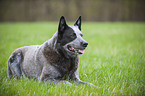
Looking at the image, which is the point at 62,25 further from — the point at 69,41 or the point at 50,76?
the point at 50,76

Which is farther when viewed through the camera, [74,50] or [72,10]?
[72,10]

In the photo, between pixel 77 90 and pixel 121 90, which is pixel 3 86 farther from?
pixel 121 90

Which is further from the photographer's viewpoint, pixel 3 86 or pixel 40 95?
pixel 3 86

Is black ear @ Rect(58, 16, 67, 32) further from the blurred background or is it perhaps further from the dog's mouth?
the blurred background

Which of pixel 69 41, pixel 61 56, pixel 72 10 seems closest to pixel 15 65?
pixel 61 56

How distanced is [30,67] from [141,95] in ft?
6.75

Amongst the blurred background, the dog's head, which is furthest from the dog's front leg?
the blurred background

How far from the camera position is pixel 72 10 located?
23094 millimetres

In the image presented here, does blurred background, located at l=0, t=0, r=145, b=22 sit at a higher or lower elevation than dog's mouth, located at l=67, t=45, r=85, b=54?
higher

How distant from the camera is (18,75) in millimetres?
3062

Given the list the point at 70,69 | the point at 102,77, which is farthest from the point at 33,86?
the point at 102,77

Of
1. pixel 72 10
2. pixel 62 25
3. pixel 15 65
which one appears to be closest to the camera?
pixel 62 25

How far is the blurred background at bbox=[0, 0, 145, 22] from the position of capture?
22.7 metres

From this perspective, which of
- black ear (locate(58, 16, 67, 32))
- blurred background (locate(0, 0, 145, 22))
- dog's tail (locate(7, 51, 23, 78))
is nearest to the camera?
black ear (locate(58, 16, 67, 32))
